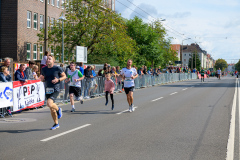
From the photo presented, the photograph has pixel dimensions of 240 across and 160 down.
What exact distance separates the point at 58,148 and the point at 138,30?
57.9 m

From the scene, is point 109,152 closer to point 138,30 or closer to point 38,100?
point 38,100

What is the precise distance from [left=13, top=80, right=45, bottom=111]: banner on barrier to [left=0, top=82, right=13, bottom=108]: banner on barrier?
0.72 ft

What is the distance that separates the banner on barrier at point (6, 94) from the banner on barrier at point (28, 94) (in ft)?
0.72

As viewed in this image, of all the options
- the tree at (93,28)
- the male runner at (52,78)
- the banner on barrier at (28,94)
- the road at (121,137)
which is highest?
the tree at (93,28)

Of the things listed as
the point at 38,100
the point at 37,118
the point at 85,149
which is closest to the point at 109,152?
the point at 85,149

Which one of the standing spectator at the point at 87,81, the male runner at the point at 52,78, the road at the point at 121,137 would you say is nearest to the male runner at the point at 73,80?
the road at the point at 121,137

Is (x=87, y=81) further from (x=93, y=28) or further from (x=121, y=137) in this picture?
(x=93, y=28)

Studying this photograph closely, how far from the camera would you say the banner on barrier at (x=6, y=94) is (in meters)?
11.8

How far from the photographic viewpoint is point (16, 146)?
7.07 meters

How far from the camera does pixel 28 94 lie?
1346cm

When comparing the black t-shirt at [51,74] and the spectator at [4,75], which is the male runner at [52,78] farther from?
the spectator at [4,75]

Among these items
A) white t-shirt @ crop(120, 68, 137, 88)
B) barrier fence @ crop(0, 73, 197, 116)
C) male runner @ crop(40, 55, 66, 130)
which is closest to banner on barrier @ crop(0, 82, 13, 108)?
barrier fence @ crop(0, 73, 197, 116)

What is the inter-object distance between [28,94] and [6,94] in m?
1.47

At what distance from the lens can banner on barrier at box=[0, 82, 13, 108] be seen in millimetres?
11781
